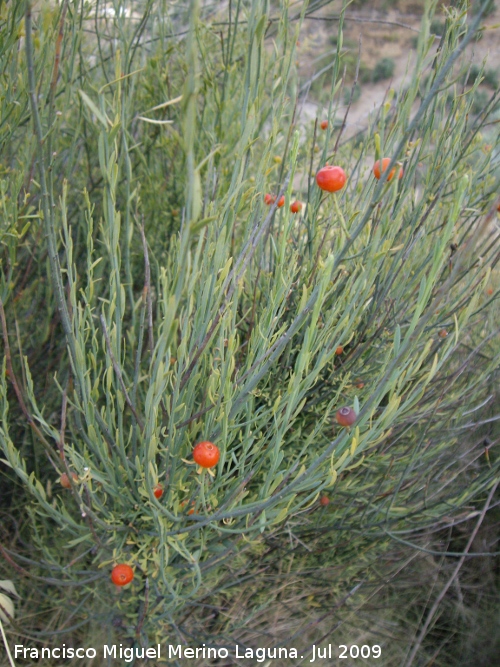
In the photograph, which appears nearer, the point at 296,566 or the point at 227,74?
the point at 227,74

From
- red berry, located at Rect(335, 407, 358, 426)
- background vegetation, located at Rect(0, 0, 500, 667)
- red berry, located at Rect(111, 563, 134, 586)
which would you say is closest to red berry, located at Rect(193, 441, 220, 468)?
background vegetation, located at Rect(0, 0, 500, 667)

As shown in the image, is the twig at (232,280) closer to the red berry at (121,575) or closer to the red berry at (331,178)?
the red berry at (331,178)

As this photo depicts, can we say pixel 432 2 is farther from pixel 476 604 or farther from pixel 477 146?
pixel 476 604

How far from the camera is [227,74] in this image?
1466 mm

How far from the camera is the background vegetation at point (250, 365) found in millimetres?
860

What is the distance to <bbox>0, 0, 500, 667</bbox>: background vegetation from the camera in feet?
2.82

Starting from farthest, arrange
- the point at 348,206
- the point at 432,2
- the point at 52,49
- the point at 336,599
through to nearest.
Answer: the point at 336,599 < the point at 348,206 < the point at 52,49 < the point at 432,2

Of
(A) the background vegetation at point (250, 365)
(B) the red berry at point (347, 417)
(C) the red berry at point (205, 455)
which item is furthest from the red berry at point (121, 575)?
(B) the red berry at point (347, 417)

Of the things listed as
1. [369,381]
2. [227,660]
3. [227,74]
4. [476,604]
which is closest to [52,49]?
[227,74]

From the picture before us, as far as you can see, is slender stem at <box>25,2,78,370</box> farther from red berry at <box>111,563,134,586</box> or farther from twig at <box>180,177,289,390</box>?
red berry at <box>111,563,134,586</box>

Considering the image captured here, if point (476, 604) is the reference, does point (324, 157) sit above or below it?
above

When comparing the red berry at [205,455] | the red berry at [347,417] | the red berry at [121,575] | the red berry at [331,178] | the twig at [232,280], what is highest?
the red berry at [331,178]

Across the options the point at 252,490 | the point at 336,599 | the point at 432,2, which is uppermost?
the point at 432,2

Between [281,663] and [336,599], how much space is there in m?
0.24
